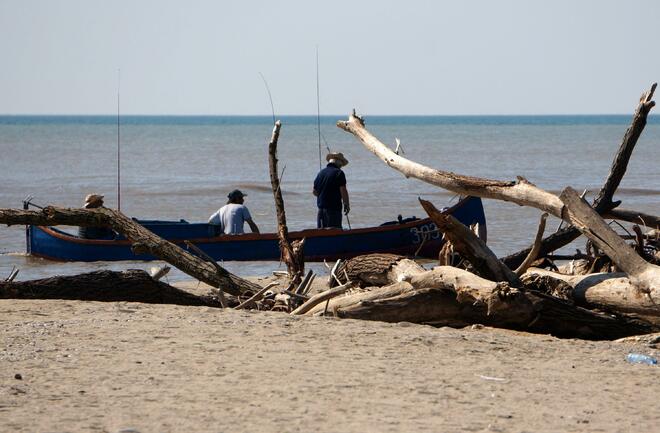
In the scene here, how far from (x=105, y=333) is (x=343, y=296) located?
219cm

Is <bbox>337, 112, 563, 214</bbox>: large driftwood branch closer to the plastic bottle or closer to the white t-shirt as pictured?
the plastic bottle

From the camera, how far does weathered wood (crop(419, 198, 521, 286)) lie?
9.05 m

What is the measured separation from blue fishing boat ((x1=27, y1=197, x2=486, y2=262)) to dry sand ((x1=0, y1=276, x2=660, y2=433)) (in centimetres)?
708

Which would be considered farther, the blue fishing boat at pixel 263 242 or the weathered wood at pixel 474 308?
the blue fishing boat at pixel 263 242

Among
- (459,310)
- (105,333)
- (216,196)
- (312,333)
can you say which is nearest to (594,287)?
(459,310)

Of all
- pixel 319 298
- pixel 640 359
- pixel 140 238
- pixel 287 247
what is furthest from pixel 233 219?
pixel 640 359

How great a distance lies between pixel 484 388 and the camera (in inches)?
264

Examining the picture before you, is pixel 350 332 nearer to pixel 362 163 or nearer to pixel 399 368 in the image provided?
pixel 399 368

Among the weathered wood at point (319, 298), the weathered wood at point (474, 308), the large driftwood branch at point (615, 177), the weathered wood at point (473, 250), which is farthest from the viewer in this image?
the large driftwood branch at point (615, 177)

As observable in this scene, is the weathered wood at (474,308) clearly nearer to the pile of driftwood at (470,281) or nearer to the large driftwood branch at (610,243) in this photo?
the pile of driftwood at (470,281)

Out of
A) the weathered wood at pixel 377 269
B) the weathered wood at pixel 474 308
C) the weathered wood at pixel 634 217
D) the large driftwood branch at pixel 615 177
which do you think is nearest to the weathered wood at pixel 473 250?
the weathered wood at pixel 474 308

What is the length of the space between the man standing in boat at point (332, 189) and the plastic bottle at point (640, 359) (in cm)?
792

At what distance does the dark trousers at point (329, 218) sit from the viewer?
16234 millimetres

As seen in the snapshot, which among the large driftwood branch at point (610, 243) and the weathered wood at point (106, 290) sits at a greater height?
the large driftwood branch at point (610, 243)
